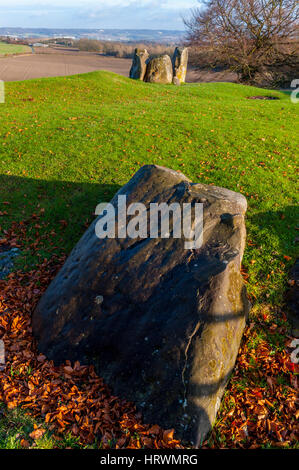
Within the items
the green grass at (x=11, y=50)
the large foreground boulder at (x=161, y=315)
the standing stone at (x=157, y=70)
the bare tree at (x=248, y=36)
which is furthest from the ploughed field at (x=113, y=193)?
the green grass at (x=11, y=50)

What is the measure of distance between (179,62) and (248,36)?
14.4 meters

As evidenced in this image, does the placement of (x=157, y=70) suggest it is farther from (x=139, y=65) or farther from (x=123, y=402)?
(x=123, y=402)

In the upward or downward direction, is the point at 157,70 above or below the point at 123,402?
above

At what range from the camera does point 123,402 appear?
490 centimetres

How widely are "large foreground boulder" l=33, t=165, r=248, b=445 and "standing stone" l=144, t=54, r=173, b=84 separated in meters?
27.1

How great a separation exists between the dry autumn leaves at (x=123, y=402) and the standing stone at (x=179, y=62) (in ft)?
99.4

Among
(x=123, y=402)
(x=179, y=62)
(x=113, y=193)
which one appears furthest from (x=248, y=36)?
(x=123, y=402)

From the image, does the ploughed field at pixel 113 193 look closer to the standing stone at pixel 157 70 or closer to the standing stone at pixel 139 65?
the standing stone at pixel 157 70

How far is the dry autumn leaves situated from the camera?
15.0 ft

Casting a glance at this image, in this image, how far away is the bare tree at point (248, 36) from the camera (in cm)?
3575

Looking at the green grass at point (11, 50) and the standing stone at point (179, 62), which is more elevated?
the green grass at point (11, 50)

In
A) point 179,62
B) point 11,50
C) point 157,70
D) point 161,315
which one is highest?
point 11,50
